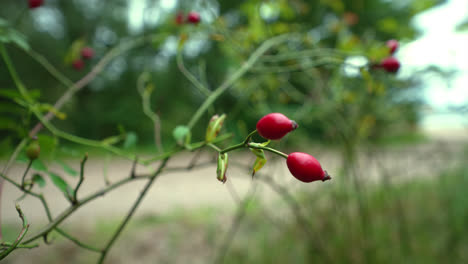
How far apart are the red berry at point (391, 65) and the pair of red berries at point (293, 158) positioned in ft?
1.16

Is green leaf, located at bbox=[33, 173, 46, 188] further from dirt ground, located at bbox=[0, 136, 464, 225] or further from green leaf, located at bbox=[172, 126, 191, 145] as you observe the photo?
dirt ground, located at bbox=[0, 136, 464, 225]

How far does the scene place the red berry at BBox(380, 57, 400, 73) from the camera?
0.54 m

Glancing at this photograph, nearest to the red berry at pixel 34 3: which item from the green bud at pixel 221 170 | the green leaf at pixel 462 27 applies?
the green bud at pixel 221 170

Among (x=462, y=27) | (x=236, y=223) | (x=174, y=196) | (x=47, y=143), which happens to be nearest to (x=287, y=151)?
(x=236, y=223)

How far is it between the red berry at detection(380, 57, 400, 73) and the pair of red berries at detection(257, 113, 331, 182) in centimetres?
35

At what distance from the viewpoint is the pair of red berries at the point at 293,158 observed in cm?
29

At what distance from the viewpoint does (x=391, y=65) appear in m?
0.54

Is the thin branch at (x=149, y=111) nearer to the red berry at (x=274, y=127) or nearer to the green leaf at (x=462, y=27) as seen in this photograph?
the red berry at (x=274, y=127)

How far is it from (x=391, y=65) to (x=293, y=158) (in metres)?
0.37

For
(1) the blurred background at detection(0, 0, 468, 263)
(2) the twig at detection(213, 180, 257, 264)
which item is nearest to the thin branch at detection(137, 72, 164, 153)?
(1) the blurred background at detection(0, 0, 468, 263)

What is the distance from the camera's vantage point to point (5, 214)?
3244 mm

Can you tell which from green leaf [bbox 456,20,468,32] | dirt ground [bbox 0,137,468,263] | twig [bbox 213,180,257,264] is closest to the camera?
twig [bbox 213,180,257,264]

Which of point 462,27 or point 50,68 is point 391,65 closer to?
point 50,68

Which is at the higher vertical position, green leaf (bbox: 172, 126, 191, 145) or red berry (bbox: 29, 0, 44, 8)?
red berry (bbox: 29, 0, 44, 8)
